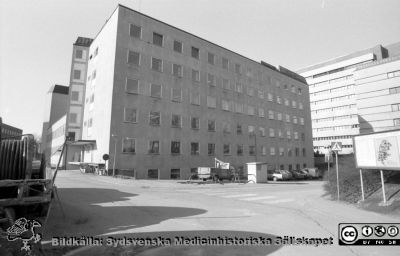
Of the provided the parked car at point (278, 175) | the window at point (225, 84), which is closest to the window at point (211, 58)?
the window at point (225, 84)

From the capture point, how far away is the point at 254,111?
46.0 m

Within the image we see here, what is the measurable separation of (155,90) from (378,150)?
86.4 feet

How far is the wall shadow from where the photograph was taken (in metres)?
6.78

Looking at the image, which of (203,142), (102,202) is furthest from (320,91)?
(102,202)

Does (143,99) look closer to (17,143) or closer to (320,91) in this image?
(17,143)

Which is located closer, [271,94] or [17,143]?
[17,143]

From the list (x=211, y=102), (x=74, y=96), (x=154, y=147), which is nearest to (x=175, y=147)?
(x=154, y=147)

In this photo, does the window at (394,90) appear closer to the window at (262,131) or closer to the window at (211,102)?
the window at (262,131)

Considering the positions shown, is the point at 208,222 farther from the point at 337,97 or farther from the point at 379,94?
the point at 337,97

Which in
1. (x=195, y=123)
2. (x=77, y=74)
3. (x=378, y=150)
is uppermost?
(x=77, y=74)

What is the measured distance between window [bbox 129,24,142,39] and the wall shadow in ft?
85.6

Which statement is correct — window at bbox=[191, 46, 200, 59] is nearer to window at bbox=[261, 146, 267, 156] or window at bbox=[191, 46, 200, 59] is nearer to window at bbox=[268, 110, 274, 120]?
window at bbox=[268, 110, 274, 120]

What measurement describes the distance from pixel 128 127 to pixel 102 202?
19438mm

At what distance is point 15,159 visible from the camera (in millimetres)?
6750
